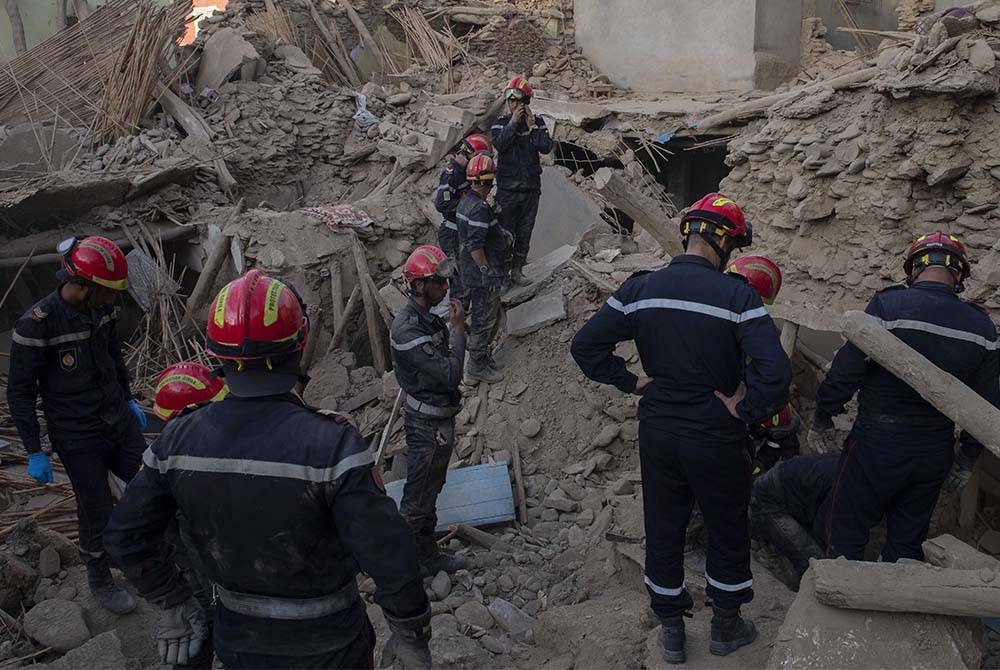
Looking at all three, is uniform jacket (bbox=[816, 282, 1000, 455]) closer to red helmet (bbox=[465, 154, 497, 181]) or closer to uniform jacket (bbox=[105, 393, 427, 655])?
uniform jacket (bbox=[105, 393, 427, 655])

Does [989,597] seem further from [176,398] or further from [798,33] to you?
[798,33]

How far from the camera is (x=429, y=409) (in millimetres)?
4875

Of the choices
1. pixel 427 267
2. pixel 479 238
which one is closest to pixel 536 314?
pixel 479 238

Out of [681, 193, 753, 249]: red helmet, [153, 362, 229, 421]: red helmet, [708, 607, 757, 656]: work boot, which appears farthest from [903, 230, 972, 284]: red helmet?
[153, 362, 229, 421]: red helmet

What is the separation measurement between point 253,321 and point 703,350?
71.5 inches

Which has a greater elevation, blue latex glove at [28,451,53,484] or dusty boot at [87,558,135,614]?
blue latex glove at [28,451,53,484]

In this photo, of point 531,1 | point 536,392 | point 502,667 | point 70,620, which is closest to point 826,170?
point 536,392

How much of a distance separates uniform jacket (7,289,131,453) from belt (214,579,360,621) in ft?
8.32

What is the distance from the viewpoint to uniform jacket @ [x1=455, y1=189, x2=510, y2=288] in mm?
6594

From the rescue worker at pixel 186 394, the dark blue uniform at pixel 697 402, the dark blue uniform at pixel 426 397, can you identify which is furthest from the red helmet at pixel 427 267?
the dark blue uniform at pixel 697 402

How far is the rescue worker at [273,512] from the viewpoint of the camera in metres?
2.23

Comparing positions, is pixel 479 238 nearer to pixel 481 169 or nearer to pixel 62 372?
pixel 481 169

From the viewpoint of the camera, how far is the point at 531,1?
15.5 m

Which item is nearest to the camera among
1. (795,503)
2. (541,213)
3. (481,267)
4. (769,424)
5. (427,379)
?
(795,503)
